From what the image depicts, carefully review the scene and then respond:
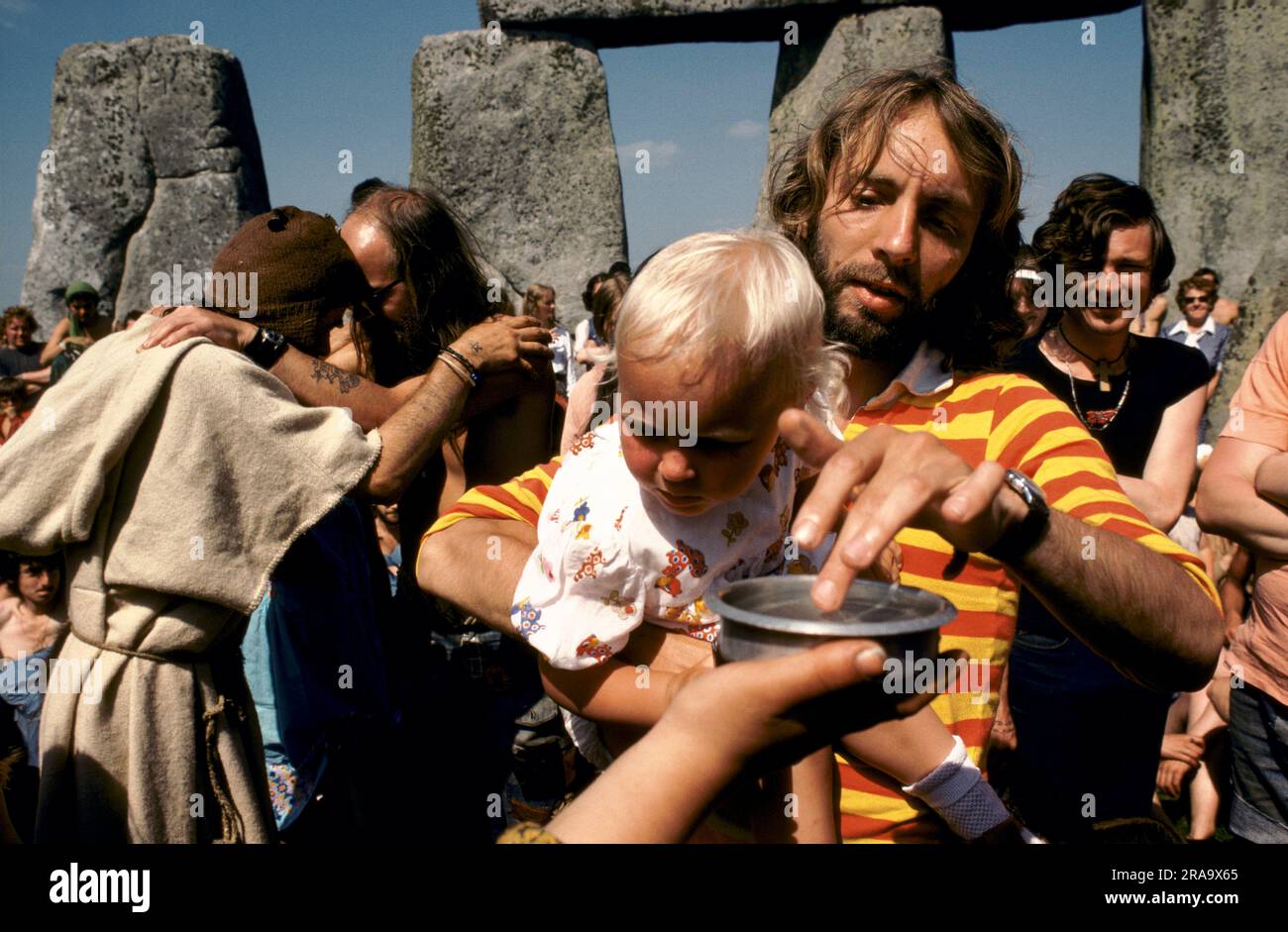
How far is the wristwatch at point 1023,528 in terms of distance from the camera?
134 centimetres

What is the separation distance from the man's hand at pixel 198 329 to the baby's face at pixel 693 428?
1.19 metres

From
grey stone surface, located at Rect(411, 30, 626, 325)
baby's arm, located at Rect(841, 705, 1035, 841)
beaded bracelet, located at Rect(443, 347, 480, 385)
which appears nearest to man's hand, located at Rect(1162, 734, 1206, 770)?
baby's arm, located at Rect(841, 705, 1035, 841)

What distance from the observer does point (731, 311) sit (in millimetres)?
1492

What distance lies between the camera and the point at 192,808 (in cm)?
212

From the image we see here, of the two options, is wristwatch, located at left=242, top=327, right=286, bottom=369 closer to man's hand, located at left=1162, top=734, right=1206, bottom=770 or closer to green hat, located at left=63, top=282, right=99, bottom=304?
man's hand, located at left=1162, top=734, right=1206, bottom=770

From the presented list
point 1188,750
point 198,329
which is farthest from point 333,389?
point 1188,750

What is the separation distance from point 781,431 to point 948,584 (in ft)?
2.13

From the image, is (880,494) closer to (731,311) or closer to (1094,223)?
(731,311)

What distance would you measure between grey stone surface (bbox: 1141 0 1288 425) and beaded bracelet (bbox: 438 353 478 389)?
791 cm

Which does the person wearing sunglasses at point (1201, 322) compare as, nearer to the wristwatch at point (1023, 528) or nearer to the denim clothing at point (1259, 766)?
the denim clothing at point (1259, 766)

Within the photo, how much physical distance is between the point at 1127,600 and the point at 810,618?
1.65ft

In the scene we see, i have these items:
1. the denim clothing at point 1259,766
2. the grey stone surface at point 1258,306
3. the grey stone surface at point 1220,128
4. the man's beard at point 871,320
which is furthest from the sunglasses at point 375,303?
the grey stone surface at point 1220,128

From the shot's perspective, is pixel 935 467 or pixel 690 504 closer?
pixel 935 467

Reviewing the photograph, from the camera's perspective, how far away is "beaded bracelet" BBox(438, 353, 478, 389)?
2.59 meters
